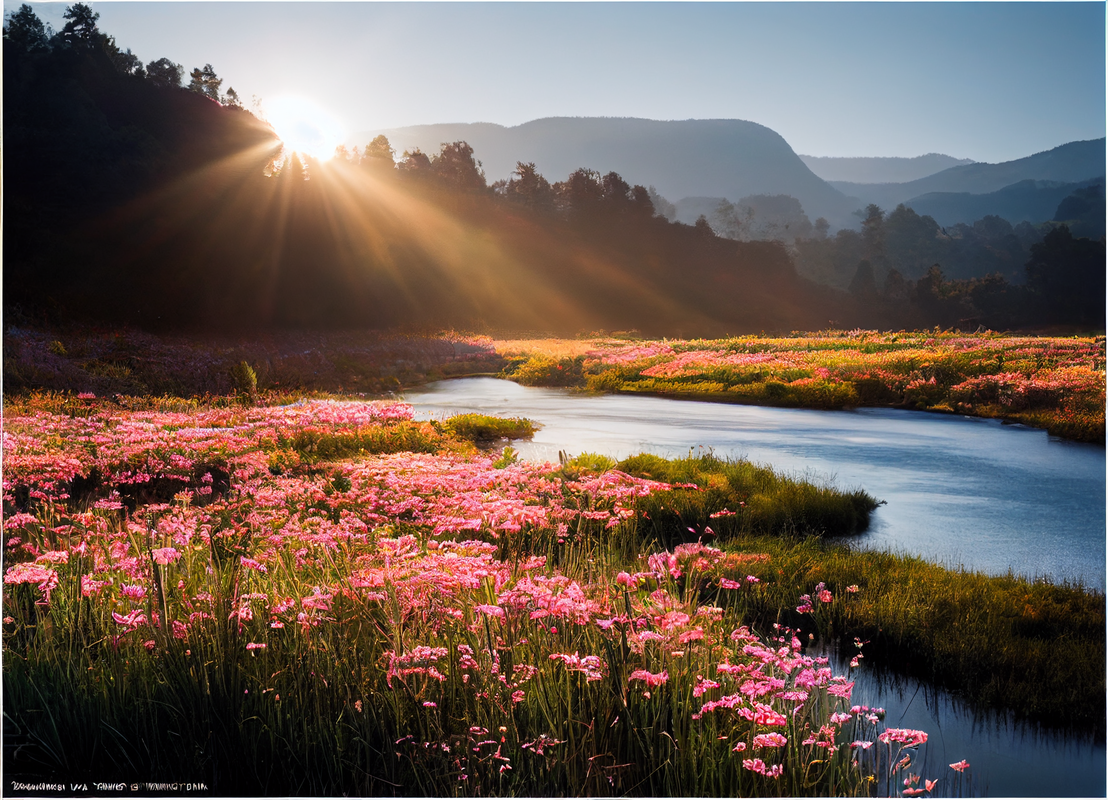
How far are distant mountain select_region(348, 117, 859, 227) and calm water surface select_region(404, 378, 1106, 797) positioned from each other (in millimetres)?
10307

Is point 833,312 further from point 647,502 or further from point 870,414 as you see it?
point 647,502

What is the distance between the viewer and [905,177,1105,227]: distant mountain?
237ft

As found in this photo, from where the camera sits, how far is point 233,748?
106 inches

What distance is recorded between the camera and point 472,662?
2.60 meters

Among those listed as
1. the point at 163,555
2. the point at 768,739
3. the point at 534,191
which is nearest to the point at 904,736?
the point at 768,739

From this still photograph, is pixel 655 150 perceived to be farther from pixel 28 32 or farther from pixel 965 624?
pixel 965 624

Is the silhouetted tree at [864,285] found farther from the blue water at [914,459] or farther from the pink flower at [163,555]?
the pink flower at [163,555]

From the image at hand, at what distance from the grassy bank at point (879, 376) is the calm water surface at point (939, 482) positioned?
93cm

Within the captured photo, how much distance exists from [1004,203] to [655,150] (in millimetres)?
74690

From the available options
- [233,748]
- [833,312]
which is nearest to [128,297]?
[233,748]

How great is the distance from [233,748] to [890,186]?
98.6 metres

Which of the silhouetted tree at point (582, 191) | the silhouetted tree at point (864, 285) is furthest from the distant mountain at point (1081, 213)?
the silhouetted tree at point (582, 191)

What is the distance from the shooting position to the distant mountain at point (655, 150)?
84.8ft

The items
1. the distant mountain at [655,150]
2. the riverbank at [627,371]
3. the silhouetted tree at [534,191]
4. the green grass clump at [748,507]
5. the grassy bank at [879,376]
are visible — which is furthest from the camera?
the silhouetted tree at [534,191]
